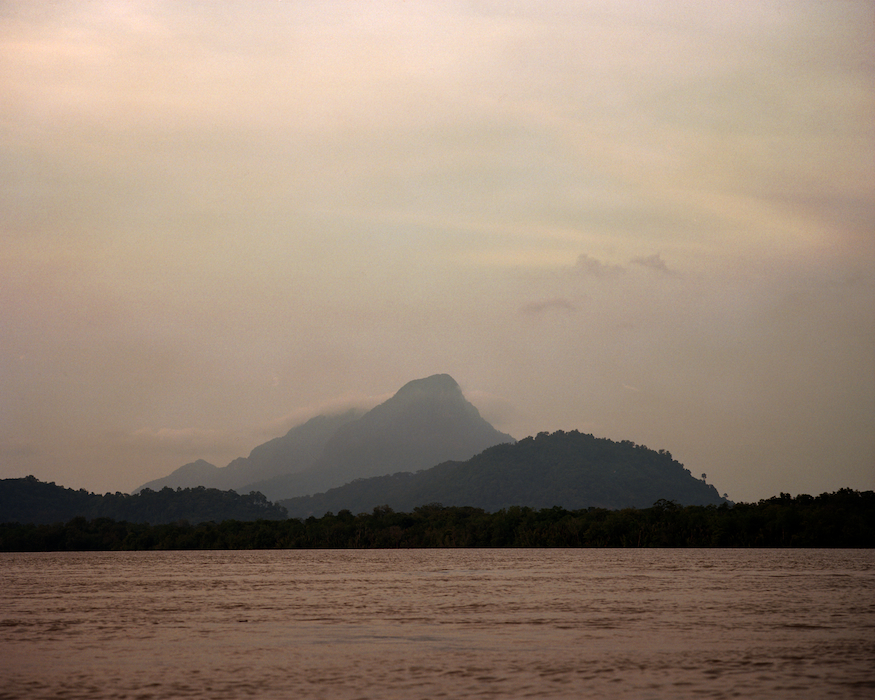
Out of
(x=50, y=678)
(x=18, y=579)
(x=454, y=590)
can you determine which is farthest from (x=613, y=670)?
(x=18, y=579)

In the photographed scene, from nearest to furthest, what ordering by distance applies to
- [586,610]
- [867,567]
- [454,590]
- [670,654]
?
[670,654]
[586,610]
[454,590]
[867,567]

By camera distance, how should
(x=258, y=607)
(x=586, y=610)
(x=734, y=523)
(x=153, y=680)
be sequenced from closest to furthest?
(x=153, y=680) → (x=586, y=610) → (x=258, y=607) → (x=734, y=523)

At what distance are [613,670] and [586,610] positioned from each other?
896 inches

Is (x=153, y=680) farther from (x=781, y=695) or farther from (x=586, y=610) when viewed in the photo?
(x=586, y=610)

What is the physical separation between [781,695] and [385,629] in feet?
74.9

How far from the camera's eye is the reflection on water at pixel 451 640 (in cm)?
3081

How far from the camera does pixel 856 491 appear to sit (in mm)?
177250

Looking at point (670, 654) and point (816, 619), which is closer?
point (670, 654)

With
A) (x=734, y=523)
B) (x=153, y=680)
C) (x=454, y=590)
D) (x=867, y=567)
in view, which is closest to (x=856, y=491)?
(x=734, y=523)

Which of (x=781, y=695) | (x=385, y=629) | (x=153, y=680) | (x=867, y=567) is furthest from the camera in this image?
(x=867, y=567)

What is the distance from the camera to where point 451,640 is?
4203 centimetres

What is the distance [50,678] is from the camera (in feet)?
109

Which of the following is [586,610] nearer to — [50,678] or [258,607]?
[258,607]

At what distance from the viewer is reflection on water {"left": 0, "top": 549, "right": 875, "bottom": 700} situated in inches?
1213
